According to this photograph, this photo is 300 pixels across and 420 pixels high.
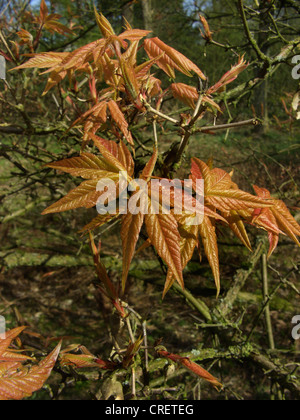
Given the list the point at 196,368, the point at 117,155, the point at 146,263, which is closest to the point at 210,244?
the point at 117,155

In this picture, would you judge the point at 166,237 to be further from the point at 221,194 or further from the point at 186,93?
the point at 186,93

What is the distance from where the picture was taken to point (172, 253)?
1.94 feet

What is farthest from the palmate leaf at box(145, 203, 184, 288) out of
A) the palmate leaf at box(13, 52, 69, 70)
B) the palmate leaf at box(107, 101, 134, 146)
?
the palmate leaf at box(13, 52, 69, 70)

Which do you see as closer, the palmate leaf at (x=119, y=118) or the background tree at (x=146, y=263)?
the palmate leaf at (x=119, y=118)

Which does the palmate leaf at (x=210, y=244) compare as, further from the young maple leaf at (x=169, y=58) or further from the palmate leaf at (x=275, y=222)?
the young maple leaf at (x=169, y=58)

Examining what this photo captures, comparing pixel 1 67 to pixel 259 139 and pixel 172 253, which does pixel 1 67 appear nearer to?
pixel 172 253

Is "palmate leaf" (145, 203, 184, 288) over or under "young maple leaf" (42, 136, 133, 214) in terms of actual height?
under

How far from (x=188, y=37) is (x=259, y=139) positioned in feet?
12.6

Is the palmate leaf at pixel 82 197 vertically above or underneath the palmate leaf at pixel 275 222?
above

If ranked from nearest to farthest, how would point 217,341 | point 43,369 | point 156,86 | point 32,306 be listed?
point 43,369
point 156,86
point 217,341
point 32,306

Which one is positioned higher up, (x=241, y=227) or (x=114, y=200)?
(x=114, y=200)

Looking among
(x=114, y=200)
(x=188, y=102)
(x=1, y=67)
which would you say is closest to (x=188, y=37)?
(x=1, y=67)

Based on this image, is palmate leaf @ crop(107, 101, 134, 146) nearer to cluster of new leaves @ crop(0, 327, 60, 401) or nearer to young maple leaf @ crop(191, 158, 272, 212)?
young maple leaf @ crop(191, 158, 272, 212)

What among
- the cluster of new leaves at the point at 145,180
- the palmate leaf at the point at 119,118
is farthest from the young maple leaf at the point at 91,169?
the palmate leaf at the point at 119,118
